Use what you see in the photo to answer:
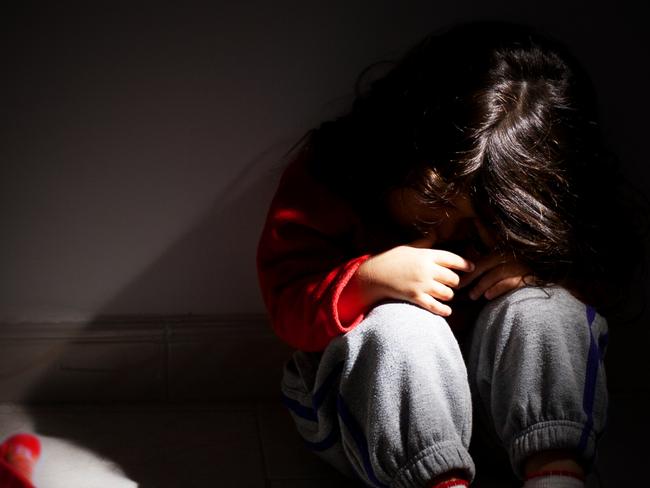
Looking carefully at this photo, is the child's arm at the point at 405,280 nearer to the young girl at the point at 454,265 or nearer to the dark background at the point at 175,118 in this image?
the young girl at the point at 454,265

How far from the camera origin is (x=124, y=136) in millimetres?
1100

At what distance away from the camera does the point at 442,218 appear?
3.05 ft

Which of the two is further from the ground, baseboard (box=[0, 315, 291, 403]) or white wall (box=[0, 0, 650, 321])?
white wall (box=[0, 0, 650, 321])

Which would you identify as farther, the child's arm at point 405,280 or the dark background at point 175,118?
the dark background at point 175,118

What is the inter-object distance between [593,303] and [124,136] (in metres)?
0.62

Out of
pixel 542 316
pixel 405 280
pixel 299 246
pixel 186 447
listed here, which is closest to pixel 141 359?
pixel 186 447

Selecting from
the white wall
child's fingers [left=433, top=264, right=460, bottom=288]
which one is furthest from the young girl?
the white wall

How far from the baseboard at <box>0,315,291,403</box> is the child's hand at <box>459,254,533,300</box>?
1.21 feet

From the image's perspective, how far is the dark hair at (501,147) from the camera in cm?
89

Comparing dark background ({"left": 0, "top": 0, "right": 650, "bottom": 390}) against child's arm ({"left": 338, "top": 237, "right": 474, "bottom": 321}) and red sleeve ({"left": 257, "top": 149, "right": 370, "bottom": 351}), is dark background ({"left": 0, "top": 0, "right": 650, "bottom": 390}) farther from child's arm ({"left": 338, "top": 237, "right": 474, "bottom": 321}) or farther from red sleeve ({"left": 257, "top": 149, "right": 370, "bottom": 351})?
child's arm ({"left": 338, "top": 237, "right": 474, "bottom": 321})

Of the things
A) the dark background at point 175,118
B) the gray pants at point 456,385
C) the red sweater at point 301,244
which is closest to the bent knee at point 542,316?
the gray pants at point 456,385

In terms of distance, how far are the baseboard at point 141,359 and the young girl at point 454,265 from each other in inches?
7.7

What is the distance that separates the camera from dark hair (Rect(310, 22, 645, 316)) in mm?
885

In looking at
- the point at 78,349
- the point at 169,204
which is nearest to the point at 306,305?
the point at 169,204
